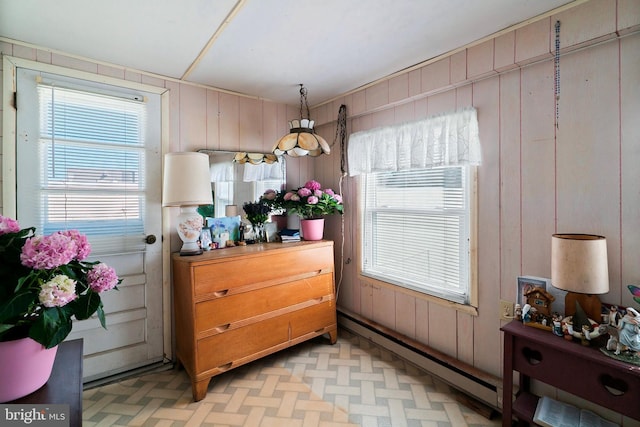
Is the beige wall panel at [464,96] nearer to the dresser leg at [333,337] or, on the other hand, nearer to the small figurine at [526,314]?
the small figurine at [526,314]

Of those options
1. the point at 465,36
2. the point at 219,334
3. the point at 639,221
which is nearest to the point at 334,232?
the point at 219,334

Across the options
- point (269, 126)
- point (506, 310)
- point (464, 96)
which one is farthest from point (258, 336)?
point (464, 96)

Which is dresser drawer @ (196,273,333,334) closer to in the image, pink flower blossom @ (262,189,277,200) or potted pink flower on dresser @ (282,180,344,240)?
potted pink flower on dresser @ (282,180,344,240)

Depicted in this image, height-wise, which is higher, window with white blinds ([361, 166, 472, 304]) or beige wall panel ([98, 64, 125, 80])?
beige wall panel ([98, 64, 125, 80])

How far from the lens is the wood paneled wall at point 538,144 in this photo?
140 centimetres

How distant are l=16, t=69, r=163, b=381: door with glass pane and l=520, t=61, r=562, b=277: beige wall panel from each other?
8.34 ft

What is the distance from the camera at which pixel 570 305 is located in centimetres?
148

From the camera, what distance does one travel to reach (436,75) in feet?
6.70

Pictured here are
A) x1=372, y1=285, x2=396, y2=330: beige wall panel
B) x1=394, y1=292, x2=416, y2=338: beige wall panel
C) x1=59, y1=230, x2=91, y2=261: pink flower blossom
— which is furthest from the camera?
x1=372, y1=285, x2=396, y2=330: beige wall panel

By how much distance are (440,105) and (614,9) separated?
0.91 m

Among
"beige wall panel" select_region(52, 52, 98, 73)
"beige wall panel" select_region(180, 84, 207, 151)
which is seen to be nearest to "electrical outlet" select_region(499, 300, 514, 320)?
"beige wall panel" select_region(180, 84, 207, 151)

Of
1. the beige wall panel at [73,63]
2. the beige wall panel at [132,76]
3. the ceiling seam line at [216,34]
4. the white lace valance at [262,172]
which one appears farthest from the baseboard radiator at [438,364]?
the beige wall panel at [73,63]

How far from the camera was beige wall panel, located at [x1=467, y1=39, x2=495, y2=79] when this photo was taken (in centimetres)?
177

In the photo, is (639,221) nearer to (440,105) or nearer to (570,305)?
(570,305)
